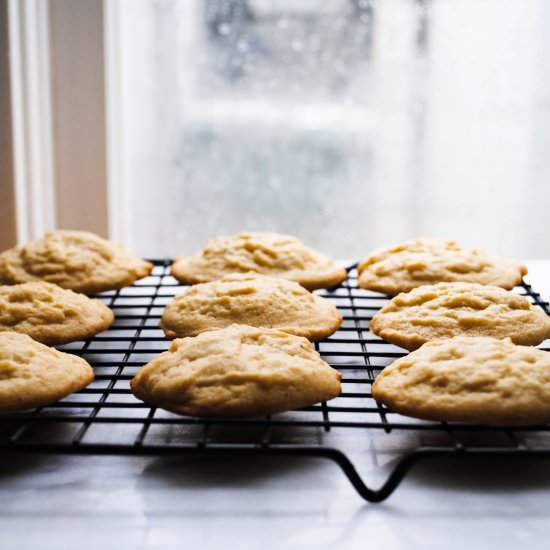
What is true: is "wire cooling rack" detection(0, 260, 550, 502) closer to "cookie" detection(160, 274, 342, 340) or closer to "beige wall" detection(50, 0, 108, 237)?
"cookie" detection(160, 274, 342, 340)

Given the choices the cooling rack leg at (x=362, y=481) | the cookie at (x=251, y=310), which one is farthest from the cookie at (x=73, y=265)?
the cooling rack leg at (x=362, y=481)

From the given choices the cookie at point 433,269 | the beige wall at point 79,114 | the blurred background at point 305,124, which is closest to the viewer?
the cookie at point 433,269

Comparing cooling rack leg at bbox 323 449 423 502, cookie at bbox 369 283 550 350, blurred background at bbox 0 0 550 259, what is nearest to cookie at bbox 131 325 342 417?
cooling rack leg at bbox 323 449 423 502

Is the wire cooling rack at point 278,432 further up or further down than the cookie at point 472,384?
further down

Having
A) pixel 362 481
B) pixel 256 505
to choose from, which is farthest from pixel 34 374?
pixel 362 481

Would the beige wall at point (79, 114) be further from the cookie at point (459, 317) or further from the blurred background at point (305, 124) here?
the cookie at point (459, 317)

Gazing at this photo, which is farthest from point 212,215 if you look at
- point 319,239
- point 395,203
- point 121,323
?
point 121,323

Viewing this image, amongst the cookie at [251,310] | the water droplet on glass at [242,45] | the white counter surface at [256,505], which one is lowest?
the white counter surface at [256,505]
